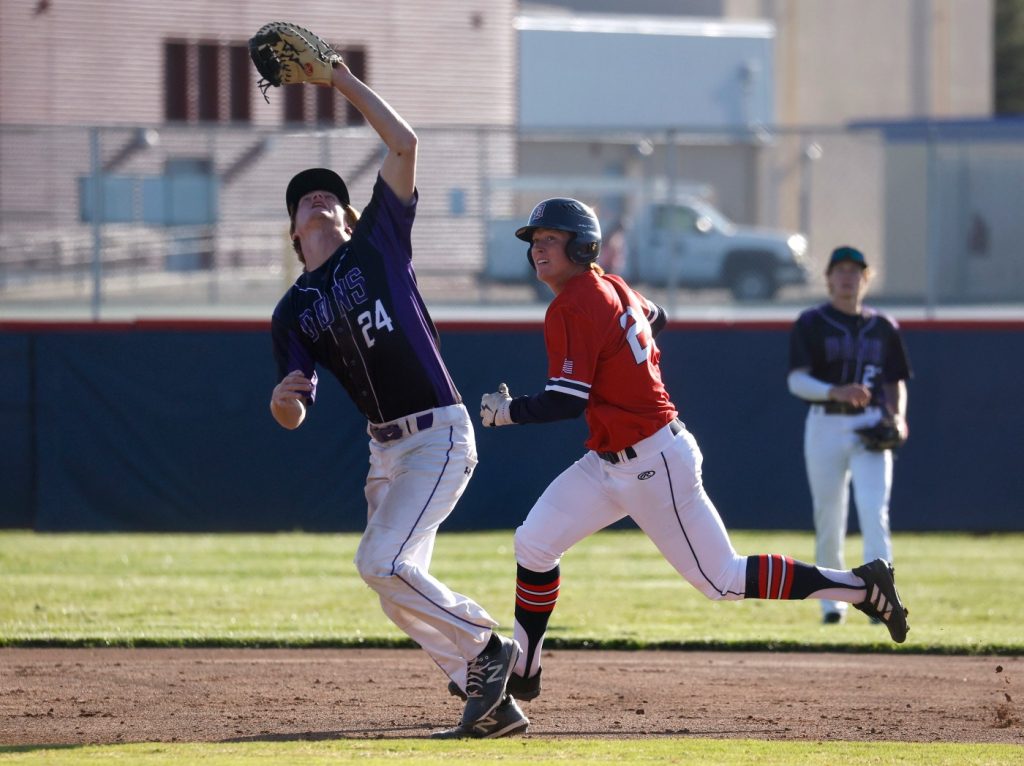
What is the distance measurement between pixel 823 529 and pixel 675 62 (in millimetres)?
26831

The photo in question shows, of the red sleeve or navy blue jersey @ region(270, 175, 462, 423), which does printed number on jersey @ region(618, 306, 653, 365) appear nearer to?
the red sleeve

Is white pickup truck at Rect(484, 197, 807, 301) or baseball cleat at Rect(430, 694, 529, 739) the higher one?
white pickup truck at Rect(484, 197, 807, 301)

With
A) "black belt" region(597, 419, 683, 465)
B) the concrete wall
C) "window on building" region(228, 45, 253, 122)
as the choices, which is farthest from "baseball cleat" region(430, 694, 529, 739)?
"window on building" region(228, 45, 253, 122)

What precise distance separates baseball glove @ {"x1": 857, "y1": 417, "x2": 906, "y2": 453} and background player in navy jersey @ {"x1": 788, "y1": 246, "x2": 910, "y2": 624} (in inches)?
1.9

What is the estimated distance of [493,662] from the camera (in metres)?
5.82

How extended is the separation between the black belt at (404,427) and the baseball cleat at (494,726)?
3.64ft

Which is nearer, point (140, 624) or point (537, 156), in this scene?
point (140, 624)

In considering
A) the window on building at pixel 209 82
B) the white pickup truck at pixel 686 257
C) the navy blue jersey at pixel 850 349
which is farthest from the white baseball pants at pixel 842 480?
the window on building at pixel 209 82

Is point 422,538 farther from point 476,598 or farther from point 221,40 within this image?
point 221,40

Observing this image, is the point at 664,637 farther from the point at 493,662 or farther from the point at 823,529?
the point at 493,662

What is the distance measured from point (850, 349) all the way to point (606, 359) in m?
3.57

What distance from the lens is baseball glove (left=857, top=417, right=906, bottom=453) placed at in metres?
8.82

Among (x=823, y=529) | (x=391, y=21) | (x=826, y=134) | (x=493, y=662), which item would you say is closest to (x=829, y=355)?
(x=823, y=529)

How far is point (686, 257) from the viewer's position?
13891 millimetres
